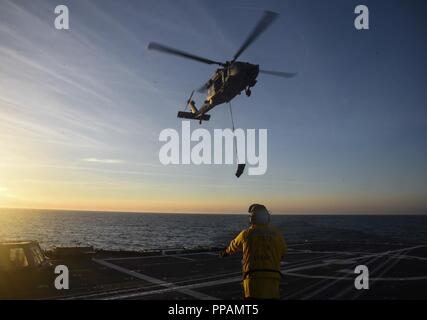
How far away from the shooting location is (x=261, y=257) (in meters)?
5.29

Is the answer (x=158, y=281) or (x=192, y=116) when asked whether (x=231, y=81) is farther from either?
(x=158, y=281)

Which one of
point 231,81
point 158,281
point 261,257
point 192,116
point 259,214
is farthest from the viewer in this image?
point 192,116

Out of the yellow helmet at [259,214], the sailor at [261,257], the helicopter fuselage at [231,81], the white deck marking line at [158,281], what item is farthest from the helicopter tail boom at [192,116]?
the sailor at [261,257]

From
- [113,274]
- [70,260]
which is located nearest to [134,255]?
[70,260]

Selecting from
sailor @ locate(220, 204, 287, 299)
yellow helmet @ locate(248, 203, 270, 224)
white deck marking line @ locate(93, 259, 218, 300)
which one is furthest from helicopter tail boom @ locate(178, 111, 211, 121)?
sailor @ locate(220, 204, 287, 299)

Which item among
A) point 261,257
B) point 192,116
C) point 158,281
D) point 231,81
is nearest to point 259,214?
point 261,257

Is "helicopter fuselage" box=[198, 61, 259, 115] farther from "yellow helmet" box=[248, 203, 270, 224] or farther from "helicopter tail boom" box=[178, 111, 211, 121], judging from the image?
"yellow helmet" box=[248, 203, 270, 224]

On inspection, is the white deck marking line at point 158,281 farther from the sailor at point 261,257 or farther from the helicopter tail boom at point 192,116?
the helicopter tail boom at point 192,116

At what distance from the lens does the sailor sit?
17.2 ft

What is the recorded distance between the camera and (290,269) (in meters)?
19.2
